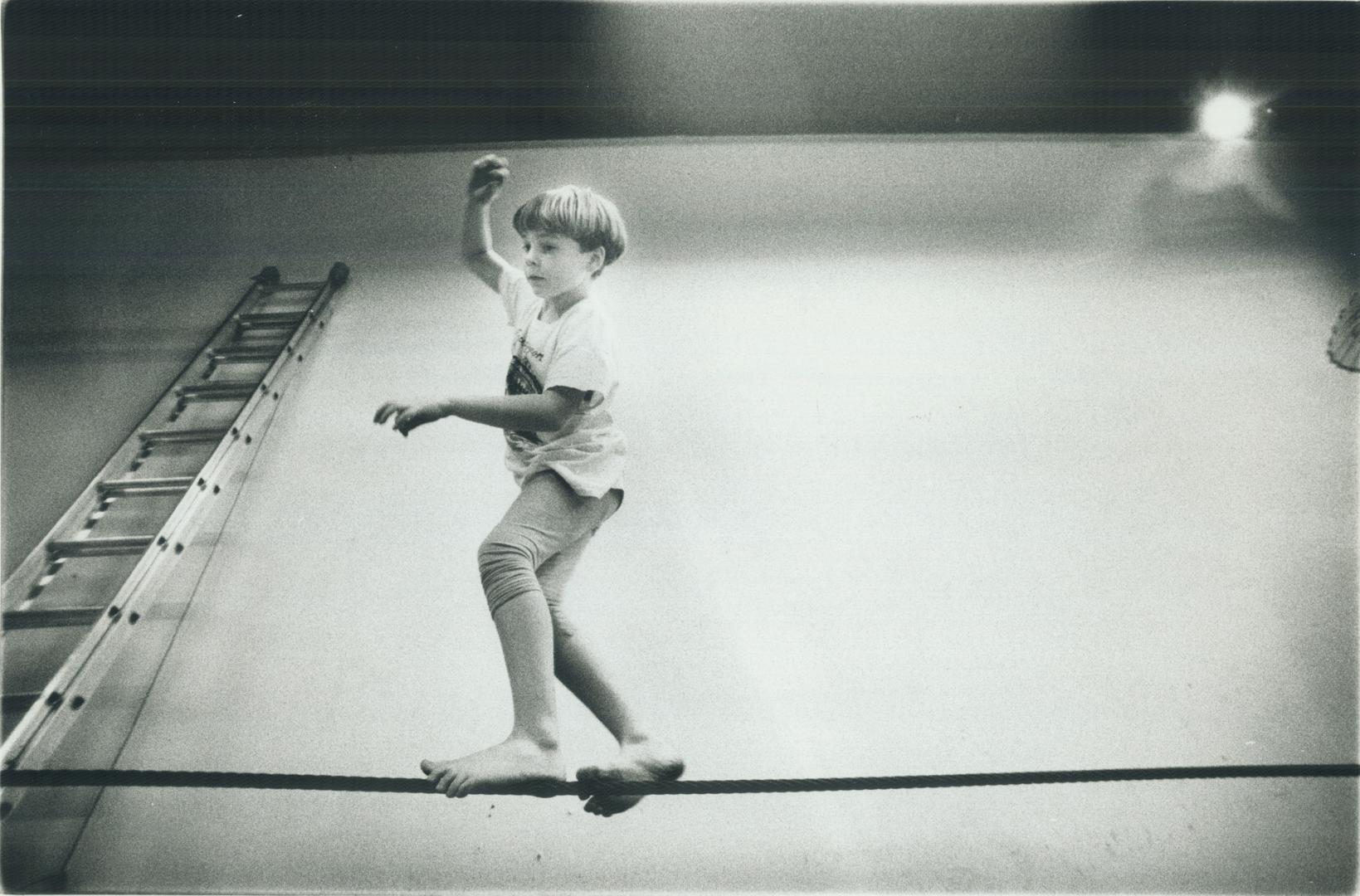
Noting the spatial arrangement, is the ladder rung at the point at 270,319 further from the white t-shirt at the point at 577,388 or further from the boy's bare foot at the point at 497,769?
the boy's bare foot at the point at 497,769

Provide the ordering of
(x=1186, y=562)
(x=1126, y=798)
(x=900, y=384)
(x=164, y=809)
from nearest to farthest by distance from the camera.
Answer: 1. (x=164, y=809)
2. (x=1126, y=798)
3. (x=1186, y=562)
4. (x=900, y=384)

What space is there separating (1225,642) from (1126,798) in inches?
13.5

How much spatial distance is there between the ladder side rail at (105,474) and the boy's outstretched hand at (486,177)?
736 mm

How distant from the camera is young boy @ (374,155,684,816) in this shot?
109 cm

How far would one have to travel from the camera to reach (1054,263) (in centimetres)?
186

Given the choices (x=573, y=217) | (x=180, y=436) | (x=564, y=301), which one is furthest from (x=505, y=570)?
(x=180, y=436)

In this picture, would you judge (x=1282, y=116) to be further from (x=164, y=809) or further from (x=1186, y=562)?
(x=164, y=809)

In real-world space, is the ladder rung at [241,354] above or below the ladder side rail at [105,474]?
above

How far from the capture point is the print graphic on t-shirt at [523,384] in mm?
1215

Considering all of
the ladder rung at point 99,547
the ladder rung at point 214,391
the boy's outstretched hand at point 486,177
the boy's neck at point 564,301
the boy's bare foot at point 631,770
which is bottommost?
the boy's bare foot at point 631,770

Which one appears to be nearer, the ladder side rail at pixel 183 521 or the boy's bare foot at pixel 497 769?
the boy's bare foot at pixel 497 769

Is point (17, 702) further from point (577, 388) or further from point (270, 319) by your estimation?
point (577, 388)

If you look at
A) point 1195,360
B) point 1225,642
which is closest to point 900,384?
point 1195,360

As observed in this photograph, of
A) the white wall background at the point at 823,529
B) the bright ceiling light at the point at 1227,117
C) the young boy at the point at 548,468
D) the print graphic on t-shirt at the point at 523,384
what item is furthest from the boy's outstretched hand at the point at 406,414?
the bright ceiling light at the point at 1227,117
